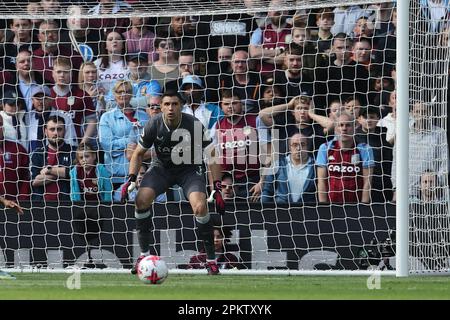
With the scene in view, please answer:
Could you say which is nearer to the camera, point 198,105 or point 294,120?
point 294,120

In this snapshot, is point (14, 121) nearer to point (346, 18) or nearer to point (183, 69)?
point (183, 69)

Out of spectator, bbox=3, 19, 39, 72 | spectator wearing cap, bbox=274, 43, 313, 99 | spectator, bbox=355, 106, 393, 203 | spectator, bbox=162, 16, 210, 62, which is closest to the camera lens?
spectator, bbox=355, 106, 393, 203

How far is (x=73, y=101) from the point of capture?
14.9m

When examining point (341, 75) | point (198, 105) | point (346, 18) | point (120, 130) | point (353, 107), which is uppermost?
point (346, 18)

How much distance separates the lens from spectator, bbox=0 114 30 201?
14.5 m

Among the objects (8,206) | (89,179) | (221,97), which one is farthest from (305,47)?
(8,206)

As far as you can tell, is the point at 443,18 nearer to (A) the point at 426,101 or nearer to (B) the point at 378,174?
(A) the point at 426,101

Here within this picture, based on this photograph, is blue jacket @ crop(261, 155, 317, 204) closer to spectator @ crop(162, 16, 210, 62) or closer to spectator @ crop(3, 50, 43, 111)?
spectator @ crop(162, 16, 210, 62)

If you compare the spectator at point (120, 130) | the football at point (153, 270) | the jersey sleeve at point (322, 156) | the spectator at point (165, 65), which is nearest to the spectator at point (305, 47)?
the jersey sleeve at point (322, 156)

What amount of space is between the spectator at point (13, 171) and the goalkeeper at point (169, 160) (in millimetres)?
2184

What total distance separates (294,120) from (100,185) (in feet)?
8.53

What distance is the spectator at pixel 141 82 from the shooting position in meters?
14.6

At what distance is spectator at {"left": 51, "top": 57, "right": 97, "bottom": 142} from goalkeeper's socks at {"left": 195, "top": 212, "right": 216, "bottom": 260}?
2.67 meters

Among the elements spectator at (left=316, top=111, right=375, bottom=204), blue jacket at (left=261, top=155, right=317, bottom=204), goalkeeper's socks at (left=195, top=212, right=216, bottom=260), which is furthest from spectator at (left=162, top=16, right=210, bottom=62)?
goalkeeper's socks at (left=195, top=212, right=216, bottom=260)
